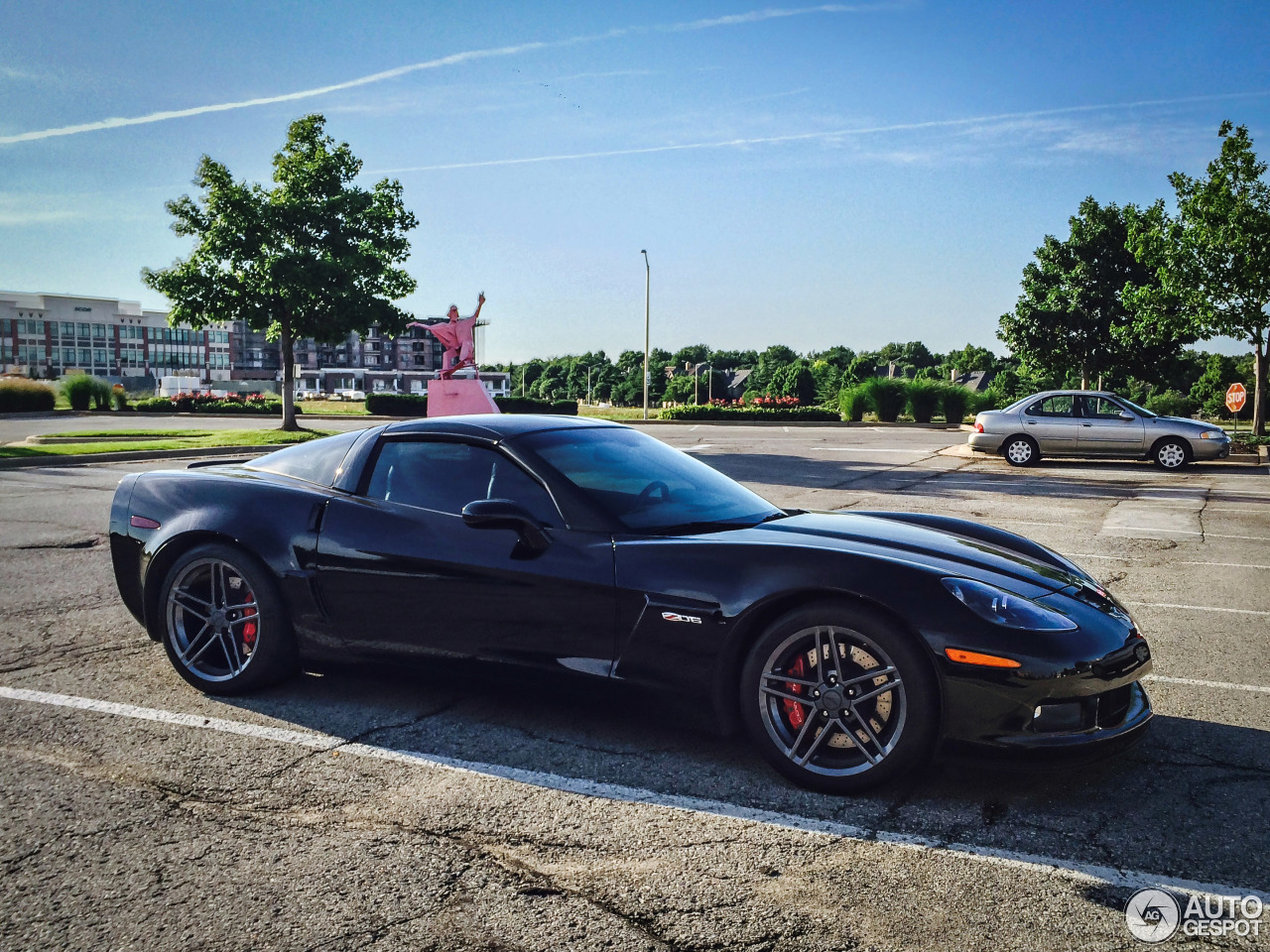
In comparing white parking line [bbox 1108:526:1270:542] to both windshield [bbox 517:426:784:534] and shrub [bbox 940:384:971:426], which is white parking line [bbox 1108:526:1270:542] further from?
shrub [bbox 940:384:971:426]

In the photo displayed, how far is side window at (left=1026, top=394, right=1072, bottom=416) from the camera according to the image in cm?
1944

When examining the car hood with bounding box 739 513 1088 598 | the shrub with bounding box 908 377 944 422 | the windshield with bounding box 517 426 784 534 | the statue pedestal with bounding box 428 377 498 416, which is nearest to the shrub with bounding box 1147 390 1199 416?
the shrub with bounding box 908 377 944 422

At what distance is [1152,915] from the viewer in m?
2.55

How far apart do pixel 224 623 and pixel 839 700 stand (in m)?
2.85

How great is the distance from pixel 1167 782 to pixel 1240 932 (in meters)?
1.07

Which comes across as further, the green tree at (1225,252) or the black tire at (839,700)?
the green tree at (1225,252)

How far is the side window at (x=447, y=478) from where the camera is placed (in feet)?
13.2

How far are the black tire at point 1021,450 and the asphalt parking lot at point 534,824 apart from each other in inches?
590

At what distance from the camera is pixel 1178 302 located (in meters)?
27.8

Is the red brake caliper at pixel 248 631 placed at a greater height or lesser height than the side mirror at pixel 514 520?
lesser

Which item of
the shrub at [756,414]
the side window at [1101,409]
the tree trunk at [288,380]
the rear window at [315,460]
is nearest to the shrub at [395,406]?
the shrub at [756,414]

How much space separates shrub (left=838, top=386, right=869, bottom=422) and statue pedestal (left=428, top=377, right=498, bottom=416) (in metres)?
19.4

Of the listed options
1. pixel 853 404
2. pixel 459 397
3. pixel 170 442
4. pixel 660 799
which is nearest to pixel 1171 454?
pixel 459 397

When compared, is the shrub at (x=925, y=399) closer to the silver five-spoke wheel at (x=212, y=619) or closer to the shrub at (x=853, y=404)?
the shrub at (x=853, y=404)
